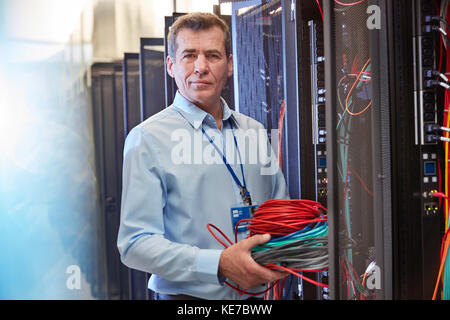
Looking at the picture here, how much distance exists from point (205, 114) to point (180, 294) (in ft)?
2.20

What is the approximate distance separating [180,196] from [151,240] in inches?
7.3

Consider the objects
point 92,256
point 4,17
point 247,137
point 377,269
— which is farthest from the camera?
point 92,256

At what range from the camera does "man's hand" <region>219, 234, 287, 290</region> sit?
1379mm

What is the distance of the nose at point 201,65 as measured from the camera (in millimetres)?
1614

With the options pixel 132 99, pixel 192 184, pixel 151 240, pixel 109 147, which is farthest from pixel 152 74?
pixel 151 240

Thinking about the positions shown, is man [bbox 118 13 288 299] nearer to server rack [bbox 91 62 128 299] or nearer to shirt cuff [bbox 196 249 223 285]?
shirt cuff [bbox 196 249 223 285]

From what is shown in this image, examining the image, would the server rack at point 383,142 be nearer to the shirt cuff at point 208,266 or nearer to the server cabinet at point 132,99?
the shirt cuff at point 208,266

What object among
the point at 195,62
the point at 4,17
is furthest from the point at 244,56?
the point at 4,17

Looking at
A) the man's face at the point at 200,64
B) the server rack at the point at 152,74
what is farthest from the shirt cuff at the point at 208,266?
the server rack at the point at 152,74

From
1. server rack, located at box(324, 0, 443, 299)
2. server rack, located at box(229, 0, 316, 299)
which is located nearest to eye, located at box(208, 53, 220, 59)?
server rack, located at box(229, 0, 316, 299)

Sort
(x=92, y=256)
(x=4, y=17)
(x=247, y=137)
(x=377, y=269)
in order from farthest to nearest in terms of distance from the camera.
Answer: (x=92, y=256) → (x=4, y=17) → (x=247, y=137) → (x=377, y=269)

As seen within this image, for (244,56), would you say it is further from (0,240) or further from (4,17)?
(0,240)

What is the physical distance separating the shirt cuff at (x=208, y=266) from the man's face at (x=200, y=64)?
1.87 ft

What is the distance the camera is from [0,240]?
244 centimetres
